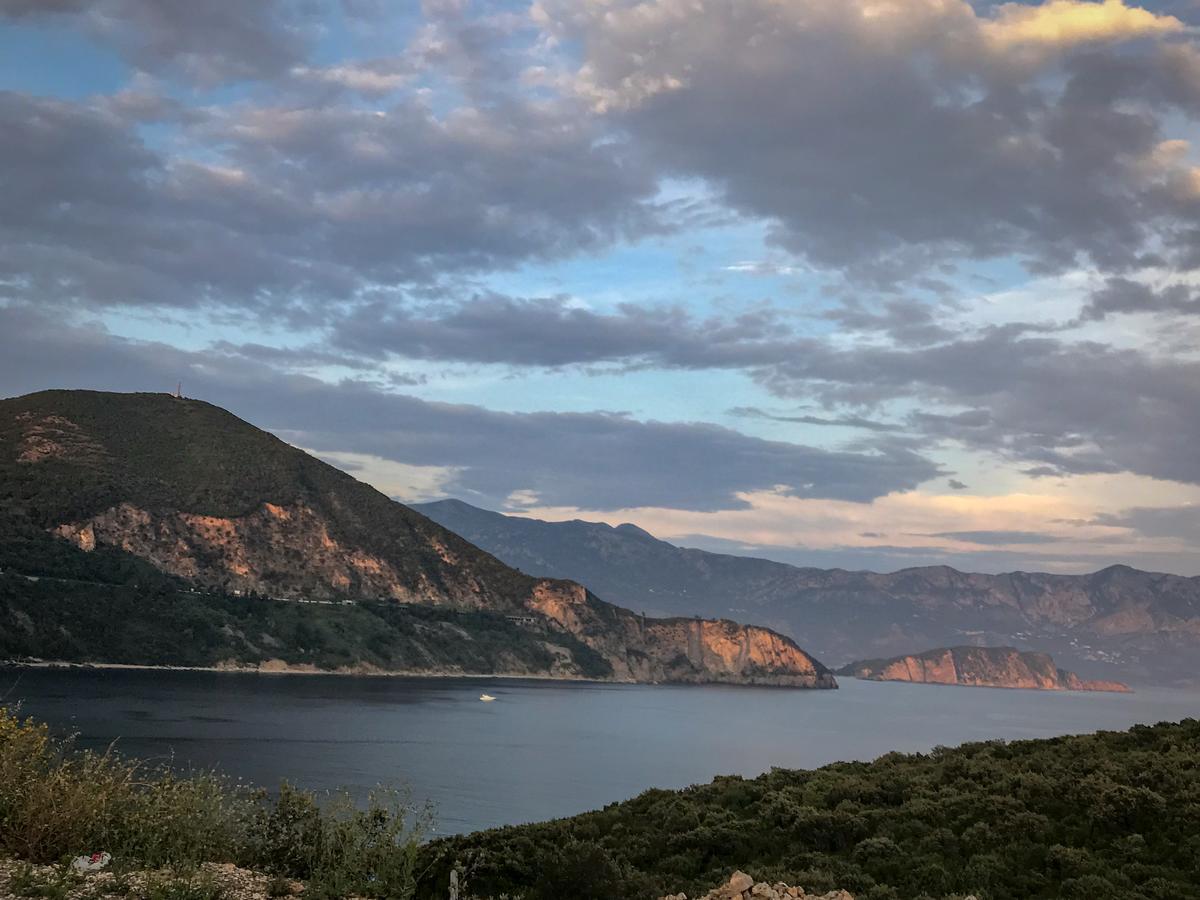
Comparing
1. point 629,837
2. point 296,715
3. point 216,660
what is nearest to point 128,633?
point 216,660

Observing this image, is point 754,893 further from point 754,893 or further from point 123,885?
point 123,885

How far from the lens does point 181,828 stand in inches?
631

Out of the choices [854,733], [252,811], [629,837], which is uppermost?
[252,811]

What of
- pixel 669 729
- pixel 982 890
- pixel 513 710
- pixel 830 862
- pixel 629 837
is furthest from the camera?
pixel 513 710

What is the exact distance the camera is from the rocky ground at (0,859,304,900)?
12.6 m

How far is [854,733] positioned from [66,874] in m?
169

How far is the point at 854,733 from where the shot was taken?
168000 millimetres

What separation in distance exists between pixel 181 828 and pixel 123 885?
2957mm

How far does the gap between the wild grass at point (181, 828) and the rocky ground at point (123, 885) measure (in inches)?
2.6

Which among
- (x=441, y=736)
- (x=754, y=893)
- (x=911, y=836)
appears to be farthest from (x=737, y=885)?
(x=441, y=736)

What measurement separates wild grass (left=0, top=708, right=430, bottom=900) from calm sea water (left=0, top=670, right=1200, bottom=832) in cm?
4174

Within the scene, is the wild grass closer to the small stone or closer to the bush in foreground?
the bush in foreground

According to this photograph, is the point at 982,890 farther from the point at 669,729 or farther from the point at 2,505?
the point at 2,505

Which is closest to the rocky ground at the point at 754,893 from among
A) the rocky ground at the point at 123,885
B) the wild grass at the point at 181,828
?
the wild grass at the point at 181,828
